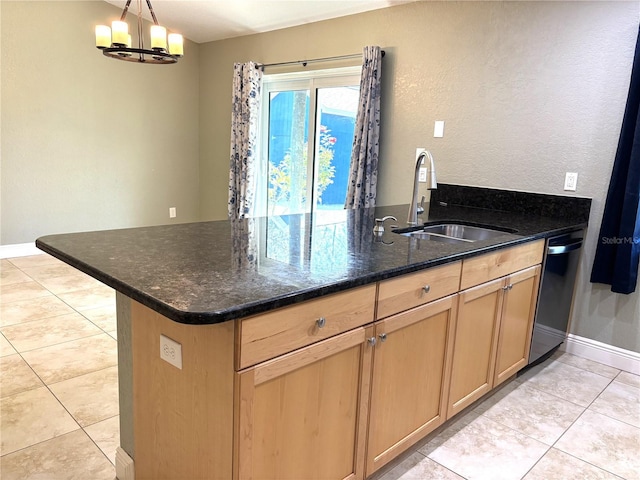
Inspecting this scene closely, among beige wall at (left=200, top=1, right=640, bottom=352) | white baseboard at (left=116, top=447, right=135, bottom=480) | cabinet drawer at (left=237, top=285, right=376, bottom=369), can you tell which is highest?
beige wall at (left=200, top=1, right=640, bottom=352)

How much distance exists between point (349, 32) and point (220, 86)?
6.56 feet

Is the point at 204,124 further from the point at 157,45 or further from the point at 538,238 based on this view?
the point at 538,238

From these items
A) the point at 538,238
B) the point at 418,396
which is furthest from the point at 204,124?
the point at 418,396

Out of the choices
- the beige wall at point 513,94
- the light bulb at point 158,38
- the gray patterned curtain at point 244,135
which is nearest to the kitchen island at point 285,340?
the beige wall at point 513,94

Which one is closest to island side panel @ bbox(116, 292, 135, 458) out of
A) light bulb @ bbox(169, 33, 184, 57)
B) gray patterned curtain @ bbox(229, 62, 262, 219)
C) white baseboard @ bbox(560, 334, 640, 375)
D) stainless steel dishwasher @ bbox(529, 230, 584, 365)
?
stainless steel dishwasher @ bbox(529, 230, 584, 365)

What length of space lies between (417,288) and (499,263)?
27.2 inches

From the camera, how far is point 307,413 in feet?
4.63

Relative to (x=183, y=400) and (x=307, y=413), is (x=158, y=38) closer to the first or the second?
(x=183, y=400)

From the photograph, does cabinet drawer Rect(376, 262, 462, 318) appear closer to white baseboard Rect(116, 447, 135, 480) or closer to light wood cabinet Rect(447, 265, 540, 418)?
light wood cabinet Rect(447, 265, 540, 418)

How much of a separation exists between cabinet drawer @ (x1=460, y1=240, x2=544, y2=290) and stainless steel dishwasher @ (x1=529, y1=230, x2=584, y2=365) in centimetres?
17

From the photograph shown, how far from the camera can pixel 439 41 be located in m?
3.52

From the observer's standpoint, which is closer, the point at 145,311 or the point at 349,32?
the point at 145,311

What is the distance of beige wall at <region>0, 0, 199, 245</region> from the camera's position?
4.62m

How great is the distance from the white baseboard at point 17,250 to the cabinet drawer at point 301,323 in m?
4.59
